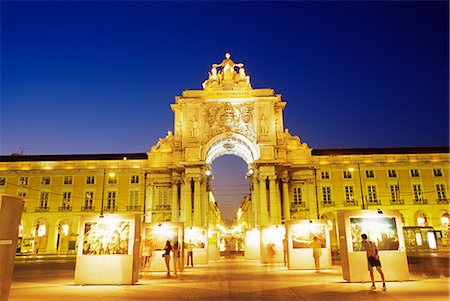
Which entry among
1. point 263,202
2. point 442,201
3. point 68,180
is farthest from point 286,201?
point 68,180

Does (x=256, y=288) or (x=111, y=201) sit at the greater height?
(x=111, y=201)

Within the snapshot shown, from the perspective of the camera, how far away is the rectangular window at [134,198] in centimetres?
6178

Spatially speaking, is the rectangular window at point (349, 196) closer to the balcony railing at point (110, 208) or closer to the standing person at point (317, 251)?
the balcony railing at point (110, 208)

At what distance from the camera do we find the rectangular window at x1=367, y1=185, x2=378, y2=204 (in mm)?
60438

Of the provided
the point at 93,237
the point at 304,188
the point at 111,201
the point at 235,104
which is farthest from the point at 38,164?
the point at 93,237

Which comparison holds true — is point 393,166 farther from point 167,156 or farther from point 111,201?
point 111,201

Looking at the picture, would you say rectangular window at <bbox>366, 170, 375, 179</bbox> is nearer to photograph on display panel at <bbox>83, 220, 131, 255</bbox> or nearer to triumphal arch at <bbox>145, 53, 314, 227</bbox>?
triumphal arch at <bbox>145, 53, 314, 227</bbox>

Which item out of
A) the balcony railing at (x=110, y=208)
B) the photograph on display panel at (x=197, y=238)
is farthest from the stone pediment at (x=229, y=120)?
the photograph on display panel at (x=197, y=238)

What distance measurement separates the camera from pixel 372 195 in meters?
60.9

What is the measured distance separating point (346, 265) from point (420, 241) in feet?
127

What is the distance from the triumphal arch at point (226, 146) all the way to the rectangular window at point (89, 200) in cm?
886

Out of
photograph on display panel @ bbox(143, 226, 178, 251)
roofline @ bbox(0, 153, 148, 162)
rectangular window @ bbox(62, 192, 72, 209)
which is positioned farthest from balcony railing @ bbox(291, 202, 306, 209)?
photograph on display panel @ bbox(143, 226, 178, 251)

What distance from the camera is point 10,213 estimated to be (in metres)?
10.1

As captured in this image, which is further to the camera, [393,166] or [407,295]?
[393,166]
